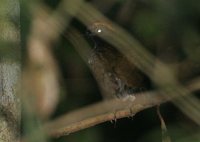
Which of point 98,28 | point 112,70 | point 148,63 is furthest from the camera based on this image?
point 112,70

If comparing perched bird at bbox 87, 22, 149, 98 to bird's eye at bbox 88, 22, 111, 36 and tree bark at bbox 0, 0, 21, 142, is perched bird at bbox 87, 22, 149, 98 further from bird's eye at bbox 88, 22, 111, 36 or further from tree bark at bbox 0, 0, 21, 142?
tree bark at bbox 0, 0, 21, 142

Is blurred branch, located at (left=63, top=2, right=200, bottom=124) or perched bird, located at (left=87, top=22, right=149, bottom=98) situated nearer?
blurred branch, located at (left=63, top=2, right=200, bottom=124)

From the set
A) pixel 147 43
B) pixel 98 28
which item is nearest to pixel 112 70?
pixel 98 28

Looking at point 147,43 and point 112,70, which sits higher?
point 147,43

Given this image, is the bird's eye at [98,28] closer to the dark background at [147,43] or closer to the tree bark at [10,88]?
the dark background at [147,43]

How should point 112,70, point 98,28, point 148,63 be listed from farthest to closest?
point 112,70 → point 98,28 → point 148,63

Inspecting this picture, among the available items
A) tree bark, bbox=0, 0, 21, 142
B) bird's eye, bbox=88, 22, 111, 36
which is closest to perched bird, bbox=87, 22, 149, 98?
bird's eye, bbox=88, 22, 111, 36

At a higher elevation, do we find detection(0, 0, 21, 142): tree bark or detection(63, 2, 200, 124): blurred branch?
detection(63, 2, 200, 124): blurred branch

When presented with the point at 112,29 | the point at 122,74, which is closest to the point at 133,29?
the point at 112,29

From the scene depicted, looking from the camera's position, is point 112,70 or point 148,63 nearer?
point 148,63

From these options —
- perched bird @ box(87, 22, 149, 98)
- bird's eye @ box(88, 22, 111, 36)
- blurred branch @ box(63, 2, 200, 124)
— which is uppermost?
blurred branch @ box(63, 2, 200, 124)

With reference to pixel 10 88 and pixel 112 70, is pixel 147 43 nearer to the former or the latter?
pixel 10 88
